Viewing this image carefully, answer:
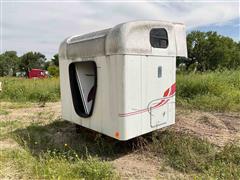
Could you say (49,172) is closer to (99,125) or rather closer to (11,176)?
(11,176)

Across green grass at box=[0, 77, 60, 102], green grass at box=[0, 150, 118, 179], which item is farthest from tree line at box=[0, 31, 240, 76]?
green grass at box=[0, 150, 118, 179]

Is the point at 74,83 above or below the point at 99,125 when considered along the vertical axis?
above

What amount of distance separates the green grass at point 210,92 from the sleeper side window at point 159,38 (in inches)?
132

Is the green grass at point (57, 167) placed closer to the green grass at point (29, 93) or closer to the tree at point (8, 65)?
the green grass at point (29, 93)

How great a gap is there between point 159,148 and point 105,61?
1.73 m

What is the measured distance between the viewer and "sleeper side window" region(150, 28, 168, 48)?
329 centimetres

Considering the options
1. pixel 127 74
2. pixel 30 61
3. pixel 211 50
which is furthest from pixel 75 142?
pixel 30 61

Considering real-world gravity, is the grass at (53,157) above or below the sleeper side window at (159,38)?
below

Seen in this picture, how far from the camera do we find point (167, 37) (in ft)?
11.6

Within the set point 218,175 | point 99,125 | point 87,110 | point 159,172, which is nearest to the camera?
point 218,175

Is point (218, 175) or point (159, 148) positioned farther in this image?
point (159, 148)

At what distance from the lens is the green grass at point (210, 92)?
612cm

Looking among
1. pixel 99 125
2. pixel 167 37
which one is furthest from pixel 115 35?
pixel 99 125

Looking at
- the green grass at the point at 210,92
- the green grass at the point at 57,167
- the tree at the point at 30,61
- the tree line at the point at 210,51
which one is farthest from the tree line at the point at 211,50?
the tree at the point at 30,61
